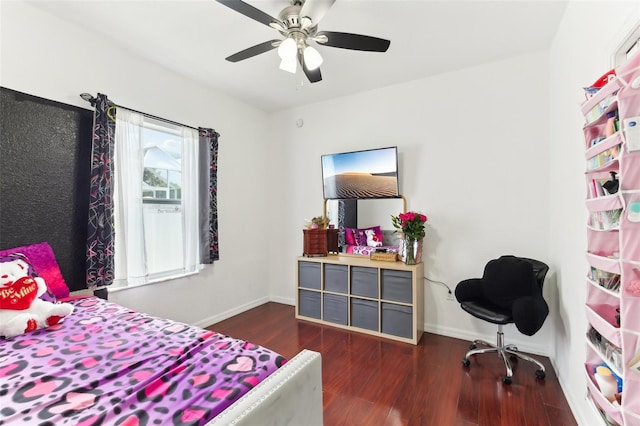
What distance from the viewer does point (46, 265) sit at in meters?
1.97

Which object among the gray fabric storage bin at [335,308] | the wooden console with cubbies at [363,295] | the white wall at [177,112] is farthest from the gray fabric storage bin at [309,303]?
the white wall at [177,112]

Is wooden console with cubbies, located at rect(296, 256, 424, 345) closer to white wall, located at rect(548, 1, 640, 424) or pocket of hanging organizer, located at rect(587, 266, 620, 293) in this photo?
white wall, located at rect(548, 1, 640, 424)

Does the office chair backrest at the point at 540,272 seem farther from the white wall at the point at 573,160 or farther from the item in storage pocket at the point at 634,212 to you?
the item in storage pocket at the point at 634,212

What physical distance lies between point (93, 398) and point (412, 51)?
123 inches

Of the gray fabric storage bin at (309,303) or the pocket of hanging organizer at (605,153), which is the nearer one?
the pocket of hanging organizer at (605,153)

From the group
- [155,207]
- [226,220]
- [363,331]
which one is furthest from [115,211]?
[363,331]

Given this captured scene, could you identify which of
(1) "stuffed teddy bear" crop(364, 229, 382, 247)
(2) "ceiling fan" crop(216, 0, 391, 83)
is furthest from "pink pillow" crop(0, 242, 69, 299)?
(1) "stuffed teddy bear" crop(364, 229, 382, 247)

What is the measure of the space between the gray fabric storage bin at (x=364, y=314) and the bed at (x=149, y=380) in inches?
72.2

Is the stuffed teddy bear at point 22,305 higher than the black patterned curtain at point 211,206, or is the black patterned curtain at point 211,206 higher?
the black patterned curtain at point 211,206

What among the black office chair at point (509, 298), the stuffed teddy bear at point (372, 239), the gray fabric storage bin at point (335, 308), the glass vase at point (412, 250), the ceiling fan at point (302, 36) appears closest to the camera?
the ceiling fan at point (302, 36)

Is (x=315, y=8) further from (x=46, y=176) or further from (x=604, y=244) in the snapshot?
(x=46, y=176)

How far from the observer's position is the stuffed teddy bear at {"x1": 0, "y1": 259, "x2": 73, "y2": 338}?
149 cm

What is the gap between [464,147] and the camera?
2.96 meters

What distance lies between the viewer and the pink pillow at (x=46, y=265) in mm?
1914
